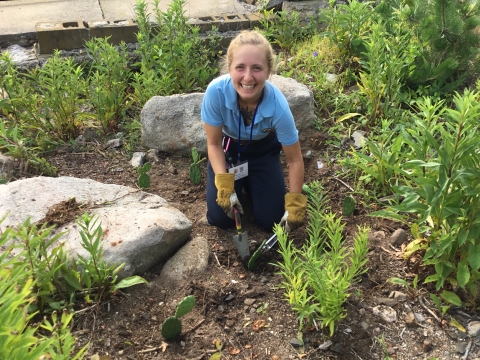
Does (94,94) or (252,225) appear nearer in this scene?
(252,225)

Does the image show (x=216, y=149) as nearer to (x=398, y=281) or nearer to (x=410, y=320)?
(x=398, y=281)

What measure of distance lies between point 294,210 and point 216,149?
2.06ft

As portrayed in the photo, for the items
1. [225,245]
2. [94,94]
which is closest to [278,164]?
[225,245]

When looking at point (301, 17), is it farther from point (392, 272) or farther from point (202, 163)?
point (392, 272)

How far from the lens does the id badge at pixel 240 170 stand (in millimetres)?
3096

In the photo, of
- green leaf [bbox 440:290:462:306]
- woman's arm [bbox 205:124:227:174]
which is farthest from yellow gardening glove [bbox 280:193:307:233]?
green leaf [bbox 440:290:462:306]

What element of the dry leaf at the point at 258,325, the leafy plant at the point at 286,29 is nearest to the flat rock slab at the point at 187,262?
the dry leaf at the point at 258,325

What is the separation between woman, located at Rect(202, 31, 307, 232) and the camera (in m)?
2.67

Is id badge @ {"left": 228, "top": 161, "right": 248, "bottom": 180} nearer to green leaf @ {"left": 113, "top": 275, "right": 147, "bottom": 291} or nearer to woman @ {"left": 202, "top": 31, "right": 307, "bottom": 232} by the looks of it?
woman @ {"left": 202, "top": 31, "right": 307, "bottom": 232}

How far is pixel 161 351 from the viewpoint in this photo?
2225 millimetres

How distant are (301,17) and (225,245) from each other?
10.9 ft

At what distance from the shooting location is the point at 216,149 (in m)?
3.03

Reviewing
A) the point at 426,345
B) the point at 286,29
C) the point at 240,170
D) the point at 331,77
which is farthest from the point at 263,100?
the point at 286,29

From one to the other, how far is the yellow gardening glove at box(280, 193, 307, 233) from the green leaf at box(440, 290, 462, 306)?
34.9 inches
